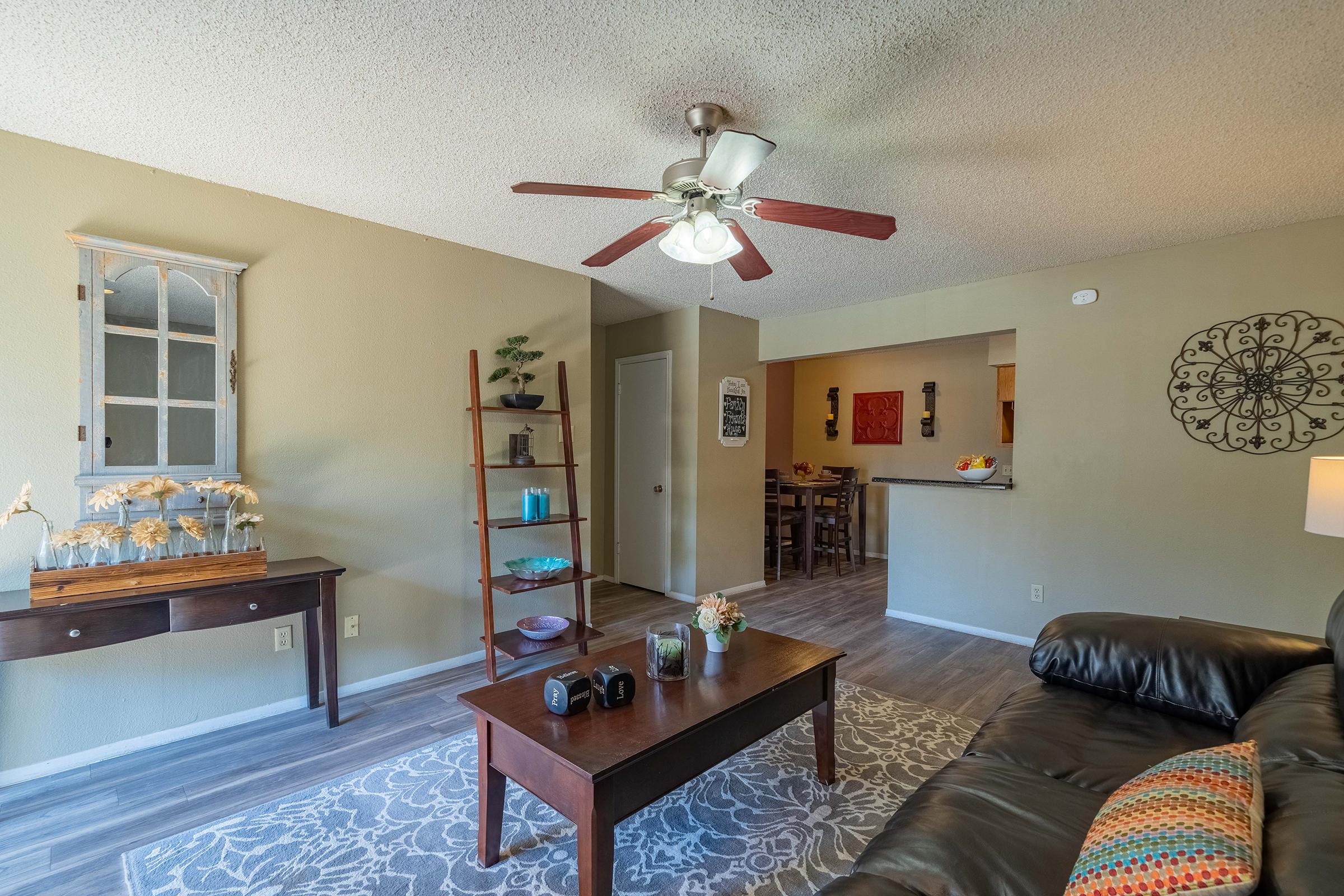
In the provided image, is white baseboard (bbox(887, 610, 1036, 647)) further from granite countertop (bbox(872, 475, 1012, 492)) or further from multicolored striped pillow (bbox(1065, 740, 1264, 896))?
multicolored striped pillow (bbox(1065, 740, 1264, 896))

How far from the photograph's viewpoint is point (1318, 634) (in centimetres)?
307

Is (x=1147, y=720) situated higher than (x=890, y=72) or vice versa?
(x=890, y=72)

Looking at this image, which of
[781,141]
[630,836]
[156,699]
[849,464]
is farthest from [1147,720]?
[849,464]

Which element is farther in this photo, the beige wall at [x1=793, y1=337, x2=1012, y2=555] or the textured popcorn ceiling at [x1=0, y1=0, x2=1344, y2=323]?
the beige wall at [x1=793, y1=337, x2=1012, y2=555]

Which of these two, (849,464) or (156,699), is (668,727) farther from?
(849,464)

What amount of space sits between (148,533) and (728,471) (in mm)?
3944

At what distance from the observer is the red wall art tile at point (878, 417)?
707 centimetres

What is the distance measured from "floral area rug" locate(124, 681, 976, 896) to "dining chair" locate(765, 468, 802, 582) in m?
3.37

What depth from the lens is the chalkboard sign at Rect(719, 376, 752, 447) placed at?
17.3 feet

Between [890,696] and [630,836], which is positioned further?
[890,696]

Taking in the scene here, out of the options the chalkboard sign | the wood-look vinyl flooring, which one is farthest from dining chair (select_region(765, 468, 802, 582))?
the wood-look vinyl flooring

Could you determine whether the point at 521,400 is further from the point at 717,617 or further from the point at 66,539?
the point at 66,539

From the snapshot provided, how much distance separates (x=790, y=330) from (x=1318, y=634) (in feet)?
12.3

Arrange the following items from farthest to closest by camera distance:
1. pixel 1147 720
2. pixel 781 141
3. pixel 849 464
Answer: pixel 849 464, pixel 781 141, pixel 1147 720
